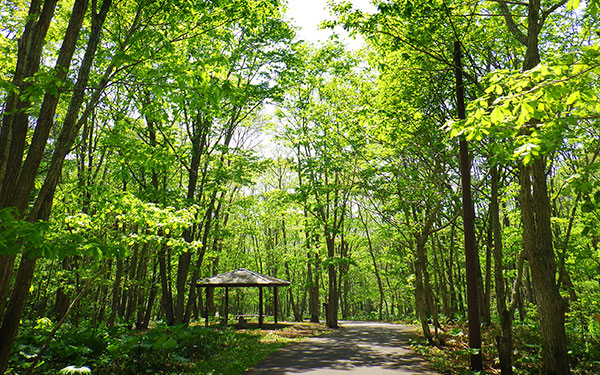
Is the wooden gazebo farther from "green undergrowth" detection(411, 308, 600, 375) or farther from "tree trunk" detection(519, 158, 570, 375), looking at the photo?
"tree trunk" detection(519, 158, 570, 375)

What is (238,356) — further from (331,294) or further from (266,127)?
(331,294)

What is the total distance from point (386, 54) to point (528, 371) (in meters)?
8.45

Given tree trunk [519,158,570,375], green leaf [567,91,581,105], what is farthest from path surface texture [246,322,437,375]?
green leaf [567,91,581,105]

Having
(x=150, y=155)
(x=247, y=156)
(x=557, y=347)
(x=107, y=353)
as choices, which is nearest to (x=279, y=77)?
(x=247, y=156)

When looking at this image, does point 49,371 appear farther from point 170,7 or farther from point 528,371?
point 528,371

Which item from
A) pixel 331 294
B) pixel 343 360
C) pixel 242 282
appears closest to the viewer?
pixel 343 360

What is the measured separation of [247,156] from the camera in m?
15.2

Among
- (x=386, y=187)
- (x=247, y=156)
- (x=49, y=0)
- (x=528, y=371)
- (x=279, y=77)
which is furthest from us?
(x=247, y=156)

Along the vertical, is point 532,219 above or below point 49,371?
above

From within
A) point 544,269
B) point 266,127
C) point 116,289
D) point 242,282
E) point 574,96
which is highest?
point 266,127

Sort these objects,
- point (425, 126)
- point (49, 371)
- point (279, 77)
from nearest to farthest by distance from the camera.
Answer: point (49, 371)
point (425, 126)
point (279, 77)

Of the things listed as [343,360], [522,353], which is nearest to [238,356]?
[343,360]

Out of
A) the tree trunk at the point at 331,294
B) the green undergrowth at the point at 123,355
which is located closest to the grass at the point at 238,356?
the green undergrowth at the point at 123,355

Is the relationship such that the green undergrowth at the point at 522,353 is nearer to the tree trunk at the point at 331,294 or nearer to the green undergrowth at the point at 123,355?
the green undergrowth at the point at 123,355
